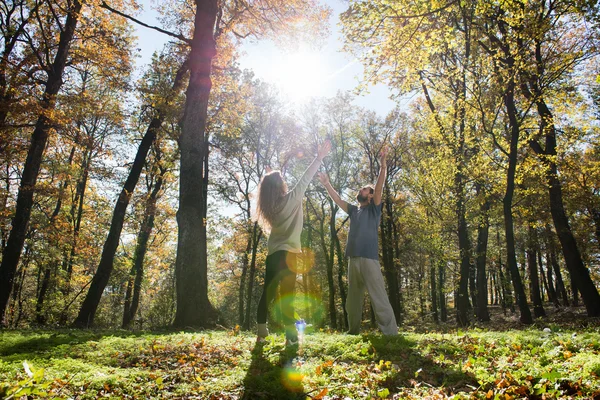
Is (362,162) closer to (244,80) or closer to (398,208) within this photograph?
(398,208)

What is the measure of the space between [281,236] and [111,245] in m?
9.19

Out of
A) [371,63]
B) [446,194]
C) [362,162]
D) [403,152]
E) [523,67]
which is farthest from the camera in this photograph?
[362,162]

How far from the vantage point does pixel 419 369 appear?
3.62m

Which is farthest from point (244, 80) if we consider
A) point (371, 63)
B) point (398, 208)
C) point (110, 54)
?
point (371, 63)

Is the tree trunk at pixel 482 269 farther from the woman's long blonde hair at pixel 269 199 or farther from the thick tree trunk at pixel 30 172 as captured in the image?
the thick tree trunk at pixel 30 172

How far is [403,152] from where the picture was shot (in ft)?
82.3

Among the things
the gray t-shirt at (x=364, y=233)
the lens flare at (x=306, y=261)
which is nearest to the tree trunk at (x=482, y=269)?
the gray t-shirt at (x=364, y=233)

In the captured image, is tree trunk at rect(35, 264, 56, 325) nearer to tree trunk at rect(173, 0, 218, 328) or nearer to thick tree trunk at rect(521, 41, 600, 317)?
tree trunk at rect(173, 0, 218, 328)

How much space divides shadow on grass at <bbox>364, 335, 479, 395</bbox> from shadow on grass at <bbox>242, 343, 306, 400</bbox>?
0.89 m

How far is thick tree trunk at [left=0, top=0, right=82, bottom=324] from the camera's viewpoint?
34.9 feet

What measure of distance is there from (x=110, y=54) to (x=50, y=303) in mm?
12617

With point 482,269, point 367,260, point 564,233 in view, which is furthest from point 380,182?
point 482,269

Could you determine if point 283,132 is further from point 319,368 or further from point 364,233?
point 319,368

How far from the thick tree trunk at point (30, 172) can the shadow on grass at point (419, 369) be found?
35.9 ft
